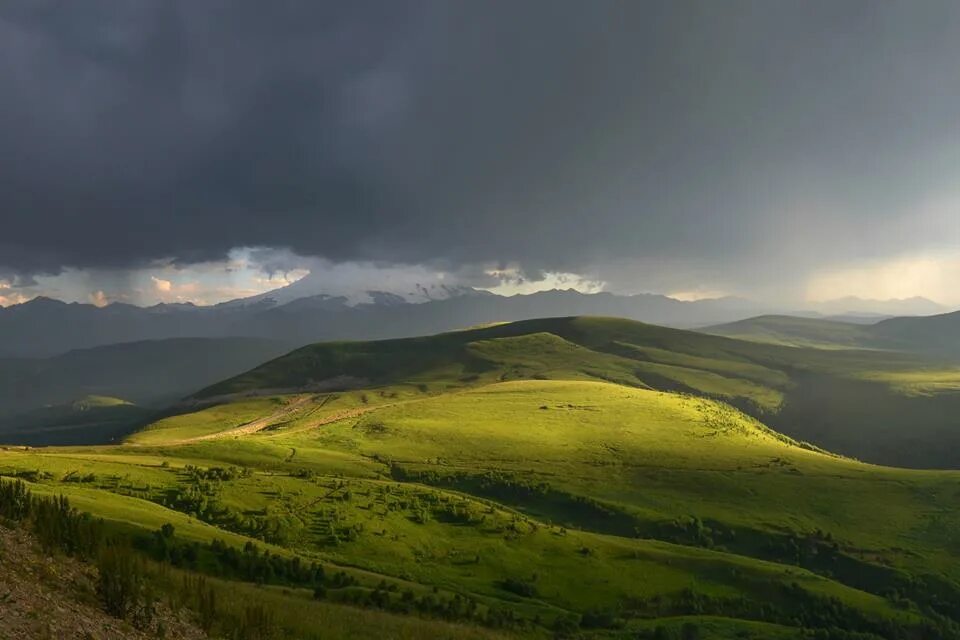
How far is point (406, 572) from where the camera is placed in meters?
52.7

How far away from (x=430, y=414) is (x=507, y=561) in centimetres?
9725

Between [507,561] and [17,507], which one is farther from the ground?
[17,507]

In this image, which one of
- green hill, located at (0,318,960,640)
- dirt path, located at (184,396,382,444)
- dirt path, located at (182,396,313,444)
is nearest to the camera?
green hill, located at (0,318,960,640)

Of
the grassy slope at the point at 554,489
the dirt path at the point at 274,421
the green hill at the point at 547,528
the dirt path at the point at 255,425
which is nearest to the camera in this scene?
the green hill at the point at 547,528

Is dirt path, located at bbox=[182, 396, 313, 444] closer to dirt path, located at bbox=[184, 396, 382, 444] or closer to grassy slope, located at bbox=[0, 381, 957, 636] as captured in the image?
dirt path, located at bbox=[184, 396, 382, 444]

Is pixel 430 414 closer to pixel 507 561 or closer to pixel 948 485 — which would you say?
pixel 507 561

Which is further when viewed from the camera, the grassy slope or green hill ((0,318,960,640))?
the grassy slope

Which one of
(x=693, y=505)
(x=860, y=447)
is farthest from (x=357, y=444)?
(x=860, y=447)

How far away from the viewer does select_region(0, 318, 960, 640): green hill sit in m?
40.7

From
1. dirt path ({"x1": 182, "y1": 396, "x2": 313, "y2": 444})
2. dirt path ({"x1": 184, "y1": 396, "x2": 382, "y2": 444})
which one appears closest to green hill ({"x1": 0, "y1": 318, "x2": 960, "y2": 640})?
dirt path ({"x1": 184, "y1": 396, "x2": 382, "y2": 444})

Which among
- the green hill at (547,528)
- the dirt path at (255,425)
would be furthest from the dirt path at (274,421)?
the green hill at (547,528)

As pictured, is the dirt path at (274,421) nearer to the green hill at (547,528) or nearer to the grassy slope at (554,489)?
the grassy slope at (554,489)

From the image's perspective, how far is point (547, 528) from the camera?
71.8 metres

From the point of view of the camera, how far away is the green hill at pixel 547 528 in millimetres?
40656
